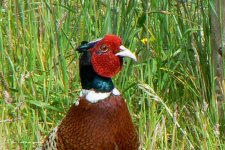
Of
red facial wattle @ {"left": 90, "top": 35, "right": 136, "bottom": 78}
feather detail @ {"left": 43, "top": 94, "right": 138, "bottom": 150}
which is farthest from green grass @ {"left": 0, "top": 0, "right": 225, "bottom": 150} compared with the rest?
red facial wattle @ {"left": 90, "top": 35, "right": 136, "bottom": 78}

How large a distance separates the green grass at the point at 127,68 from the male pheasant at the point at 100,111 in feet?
1.57

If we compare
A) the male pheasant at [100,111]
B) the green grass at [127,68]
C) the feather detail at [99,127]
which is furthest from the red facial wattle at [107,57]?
the green grass at [127,68]

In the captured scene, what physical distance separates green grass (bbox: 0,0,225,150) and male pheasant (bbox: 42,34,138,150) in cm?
48

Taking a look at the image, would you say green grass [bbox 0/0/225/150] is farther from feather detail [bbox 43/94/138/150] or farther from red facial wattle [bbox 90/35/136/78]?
red facial wattle [bbox 90/35/136/78]

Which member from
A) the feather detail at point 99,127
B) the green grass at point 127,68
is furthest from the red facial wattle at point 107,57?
the green grass at point 127,68

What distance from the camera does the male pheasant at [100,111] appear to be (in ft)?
14.6

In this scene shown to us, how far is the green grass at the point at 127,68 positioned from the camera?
16.7 ft

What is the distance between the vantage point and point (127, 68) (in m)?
5.39

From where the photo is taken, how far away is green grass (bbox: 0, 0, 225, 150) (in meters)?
5.09

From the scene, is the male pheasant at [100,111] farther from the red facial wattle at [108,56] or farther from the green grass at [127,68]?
the green grass at [127,68]

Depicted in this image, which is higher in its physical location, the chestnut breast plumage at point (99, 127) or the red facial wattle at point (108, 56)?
the red facial wattle at point (108, 56)

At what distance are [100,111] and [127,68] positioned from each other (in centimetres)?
94

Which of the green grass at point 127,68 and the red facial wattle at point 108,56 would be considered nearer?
the red facial wattle at point 108,56

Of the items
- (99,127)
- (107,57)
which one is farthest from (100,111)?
(107,57)
